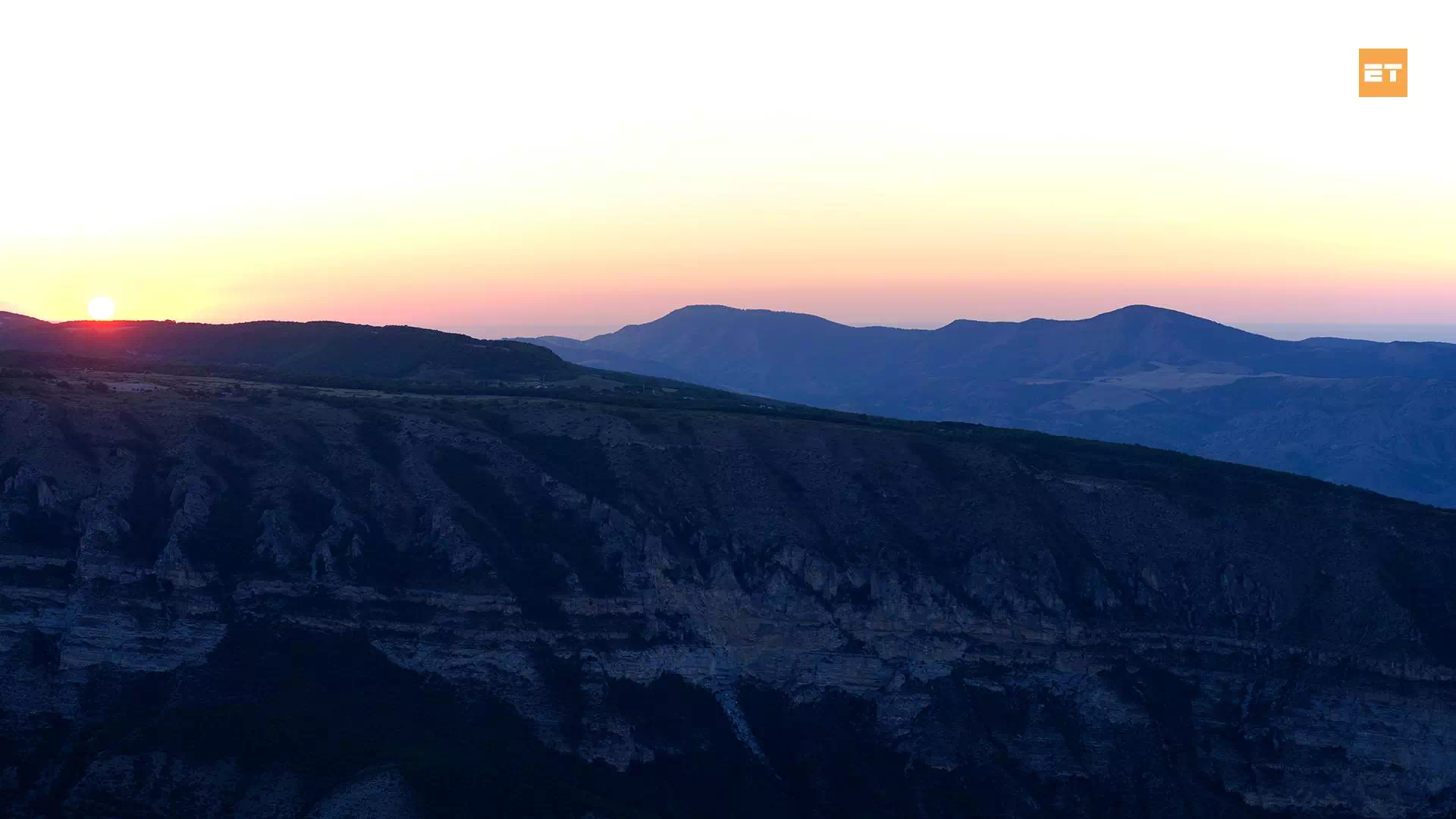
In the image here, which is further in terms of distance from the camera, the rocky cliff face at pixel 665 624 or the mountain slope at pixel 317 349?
the mountain slope at pixel 317 349

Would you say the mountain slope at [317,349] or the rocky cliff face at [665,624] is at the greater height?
the mountain slope at [317,349]

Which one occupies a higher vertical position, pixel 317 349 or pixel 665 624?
pixel 317 349

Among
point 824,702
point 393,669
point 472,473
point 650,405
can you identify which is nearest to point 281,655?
point 393,669

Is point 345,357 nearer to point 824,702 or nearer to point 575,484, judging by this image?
point 575,484

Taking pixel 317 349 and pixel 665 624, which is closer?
pixel 665 624

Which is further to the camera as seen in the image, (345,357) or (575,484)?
(345,357)

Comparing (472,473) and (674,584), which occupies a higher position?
(472,473)

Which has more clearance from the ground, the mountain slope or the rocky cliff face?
the mountain slope

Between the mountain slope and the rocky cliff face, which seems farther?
the mountain slope
